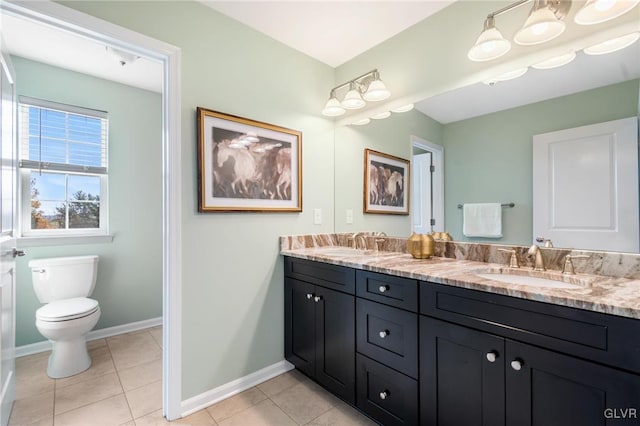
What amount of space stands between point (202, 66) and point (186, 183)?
729 millimetres

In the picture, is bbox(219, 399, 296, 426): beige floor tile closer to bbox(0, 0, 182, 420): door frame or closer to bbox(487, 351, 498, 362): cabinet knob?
bbox(0, 0, 182, 420): door frame

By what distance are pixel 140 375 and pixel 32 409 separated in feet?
1.82

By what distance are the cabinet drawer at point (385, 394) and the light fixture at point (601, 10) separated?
1736 mm

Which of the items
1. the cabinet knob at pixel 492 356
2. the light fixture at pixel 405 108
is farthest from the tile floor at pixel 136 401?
the light fixture at pixel 405 108

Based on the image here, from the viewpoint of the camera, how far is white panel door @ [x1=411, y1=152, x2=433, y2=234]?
1.88 metres

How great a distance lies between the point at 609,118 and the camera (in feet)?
4.08

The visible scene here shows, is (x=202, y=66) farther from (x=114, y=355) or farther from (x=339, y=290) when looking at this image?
(x=114, y=355)

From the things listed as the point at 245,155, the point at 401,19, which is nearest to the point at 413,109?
the point at 401,19

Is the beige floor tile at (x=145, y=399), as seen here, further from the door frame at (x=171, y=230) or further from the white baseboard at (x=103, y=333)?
the white baseboard at (x=103, y=333)

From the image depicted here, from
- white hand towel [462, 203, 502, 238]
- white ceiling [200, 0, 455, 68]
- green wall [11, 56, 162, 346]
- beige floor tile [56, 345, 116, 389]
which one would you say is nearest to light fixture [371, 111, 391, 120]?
white ceiling [200, 0, 455, 68]

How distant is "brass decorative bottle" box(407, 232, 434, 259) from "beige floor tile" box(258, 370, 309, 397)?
1.20 metres

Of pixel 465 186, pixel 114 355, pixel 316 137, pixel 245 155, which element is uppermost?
pixel 316 137

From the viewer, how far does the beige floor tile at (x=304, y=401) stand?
1.66 metres

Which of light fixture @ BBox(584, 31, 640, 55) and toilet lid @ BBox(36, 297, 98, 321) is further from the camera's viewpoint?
toilet lid @ BBox(36, 297, 98, 321)
